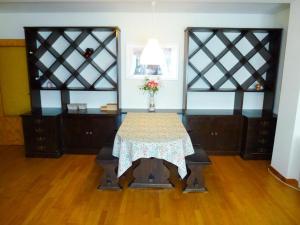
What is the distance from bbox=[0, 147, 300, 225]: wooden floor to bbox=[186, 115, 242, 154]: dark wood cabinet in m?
0.51

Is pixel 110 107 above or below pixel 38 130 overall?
above

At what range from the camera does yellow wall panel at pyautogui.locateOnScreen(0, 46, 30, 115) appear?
13.5 ft

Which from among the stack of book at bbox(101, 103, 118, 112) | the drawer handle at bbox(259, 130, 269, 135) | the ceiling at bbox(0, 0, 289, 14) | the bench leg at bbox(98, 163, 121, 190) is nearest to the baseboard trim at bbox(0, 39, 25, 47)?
the ceiling at bbox(0, 0, 289, 14)

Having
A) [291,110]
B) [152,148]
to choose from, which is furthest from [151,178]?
[291,110]

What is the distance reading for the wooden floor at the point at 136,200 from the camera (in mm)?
2311

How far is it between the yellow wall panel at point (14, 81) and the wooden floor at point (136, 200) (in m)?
1.35

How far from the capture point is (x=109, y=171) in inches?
110

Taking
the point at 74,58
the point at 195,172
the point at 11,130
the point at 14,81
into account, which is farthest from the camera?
the point at 11,130

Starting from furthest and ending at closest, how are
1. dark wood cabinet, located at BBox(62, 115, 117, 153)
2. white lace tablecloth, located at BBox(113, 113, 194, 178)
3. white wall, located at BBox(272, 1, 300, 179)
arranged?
1. dark wood cabinet, located at BBox(62, 115, 117, 153)
2. white wall, located at BBox(272, 1, 300, 179)
3. white lace tablecloth, located at BBox(113, 113, 194, 178)

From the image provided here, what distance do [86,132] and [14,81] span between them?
1763mm

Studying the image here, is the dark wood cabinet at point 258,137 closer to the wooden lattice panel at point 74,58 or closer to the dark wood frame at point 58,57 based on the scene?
the dark wood frame at point 58,57

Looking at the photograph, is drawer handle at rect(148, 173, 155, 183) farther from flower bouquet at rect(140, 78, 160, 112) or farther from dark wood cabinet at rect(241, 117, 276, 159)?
dark wood cabinet at rect(241, 117, 276, 159)

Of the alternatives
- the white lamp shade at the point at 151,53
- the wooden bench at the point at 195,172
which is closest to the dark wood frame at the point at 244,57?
the white lamp shade at the point at 151,53

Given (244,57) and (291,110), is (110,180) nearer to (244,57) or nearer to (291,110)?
(291,110)
